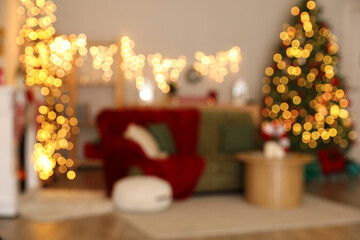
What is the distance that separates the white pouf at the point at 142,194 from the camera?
4.54 metres

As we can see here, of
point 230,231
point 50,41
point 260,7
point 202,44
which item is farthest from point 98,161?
point 230,231

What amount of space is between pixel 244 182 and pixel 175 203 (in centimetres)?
80

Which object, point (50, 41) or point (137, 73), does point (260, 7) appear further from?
point (50, 41)

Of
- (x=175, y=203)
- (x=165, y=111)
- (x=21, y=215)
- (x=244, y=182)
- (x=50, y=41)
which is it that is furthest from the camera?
(x=50, y=41)

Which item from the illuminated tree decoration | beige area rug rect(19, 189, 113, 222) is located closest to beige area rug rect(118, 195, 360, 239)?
beige area rug rect(19, 189, 113, 222)

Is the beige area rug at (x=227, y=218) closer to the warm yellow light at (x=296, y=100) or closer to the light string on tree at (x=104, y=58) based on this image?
the warm yellow light at (x=296, y=100)

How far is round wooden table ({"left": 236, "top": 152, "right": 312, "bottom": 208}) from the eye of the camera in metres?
4.82

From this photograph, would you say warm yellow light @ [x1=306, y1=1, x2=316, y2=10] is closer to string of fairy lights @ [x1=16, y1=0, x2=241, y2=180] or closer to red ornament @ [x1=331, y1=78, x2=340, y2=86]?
red ornament @ [x1=331, y1=78, x2=340, y2=86]

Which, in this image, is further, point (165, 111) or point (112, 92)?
point (112, 92)

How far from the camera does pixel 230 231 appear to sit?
3.91 meters

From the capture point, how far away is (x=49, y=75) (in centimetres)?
677

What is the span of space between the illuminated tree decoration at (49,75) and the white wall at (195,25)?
0.23 meters

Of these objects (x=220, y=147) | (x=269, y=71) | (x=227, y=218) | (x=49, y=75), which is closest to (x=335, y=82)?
(x=269, y=71)

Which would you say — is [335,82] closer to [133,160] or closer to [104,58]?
[104,58]
